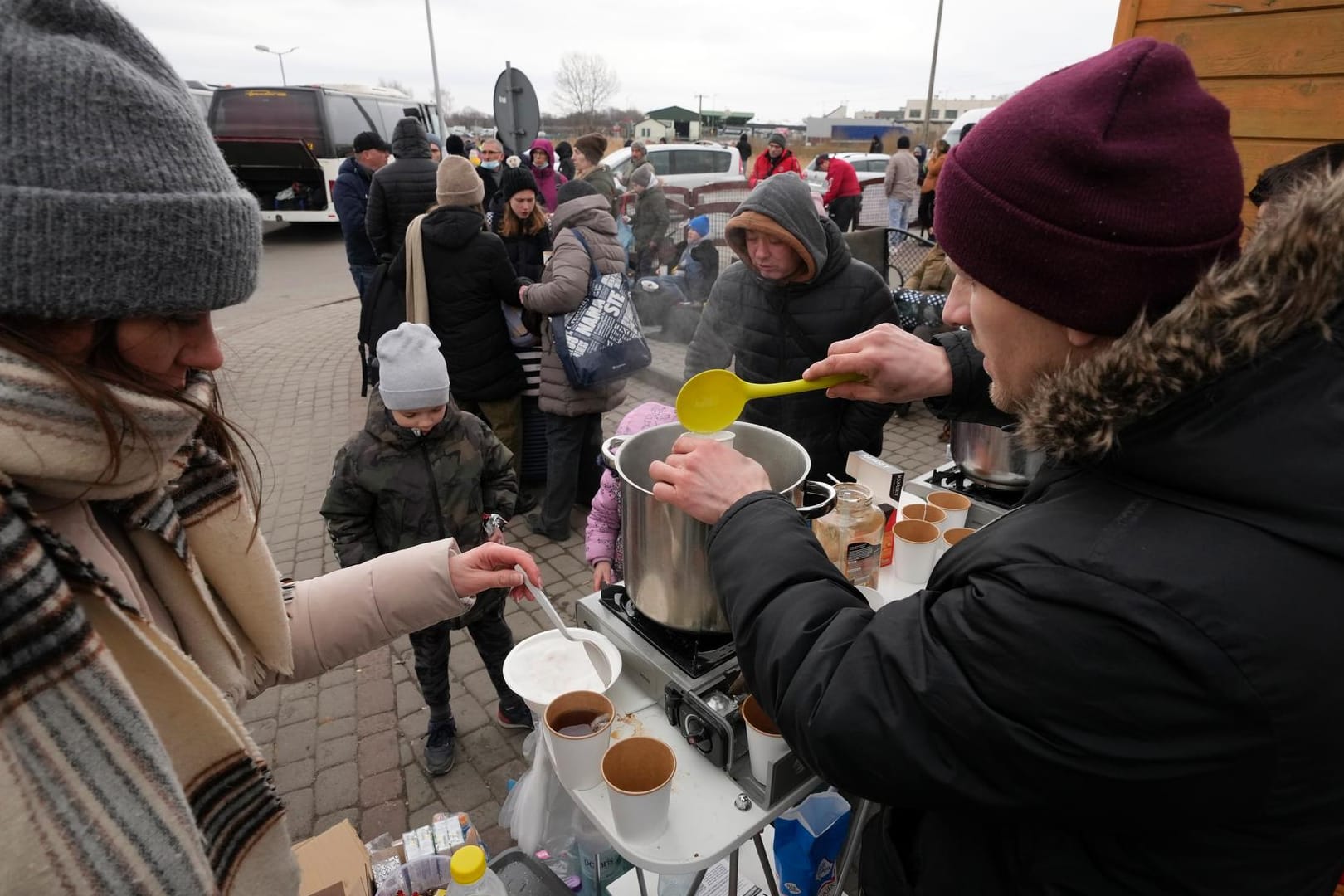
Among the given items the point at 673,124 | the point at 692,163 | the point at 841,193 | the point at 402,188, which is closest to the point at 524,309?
the point at 402,188

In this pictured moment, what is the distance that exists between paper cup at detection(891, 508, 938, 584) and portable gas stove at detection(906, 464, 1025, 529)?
0.42 metres

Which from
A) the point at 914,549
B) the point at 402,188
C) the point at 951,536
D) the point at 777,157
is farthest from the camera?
the point at 777,157

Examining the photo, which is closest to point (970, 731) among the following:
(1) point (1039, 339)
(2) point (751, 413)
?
(1) point (1039, 339)

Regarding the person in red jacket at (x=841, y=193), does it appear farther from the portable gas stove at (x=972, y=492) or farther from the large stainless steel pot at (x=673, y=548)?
the large stainless steel pot at (x=673, y=548)

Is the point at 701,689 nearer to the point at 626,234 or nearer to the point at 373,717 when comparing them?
the point at 373,717

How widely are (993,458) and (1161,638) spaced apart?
77.4 inches

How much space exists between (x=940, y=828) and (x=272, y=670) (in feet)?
4.09

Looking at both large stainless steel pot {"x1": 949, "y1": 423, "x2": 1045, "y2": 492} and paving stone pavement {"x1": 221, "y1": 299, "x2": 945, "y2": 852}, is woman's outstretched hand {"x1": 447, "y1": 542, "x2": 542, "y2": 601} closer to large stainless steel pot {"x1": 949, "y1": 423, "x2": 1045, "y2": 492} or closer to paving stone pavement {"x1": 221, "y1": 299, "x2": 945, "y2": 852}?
paving stone pavement {"x1": 221, "y1": 299, "x2": 945, "y2": 852}

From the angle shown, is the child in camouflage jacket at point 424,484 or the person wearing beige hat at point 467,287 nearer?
the child in camouflage jacket at point 424,484

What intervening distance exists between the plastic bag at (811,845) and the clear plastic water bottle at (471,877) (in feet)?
2.63

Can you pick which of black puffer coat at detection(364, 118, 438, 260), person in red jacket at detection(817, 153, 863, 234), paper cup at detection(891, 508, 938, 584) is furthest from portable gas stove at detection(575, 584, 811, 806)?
person in red jacket at detection(817, 153, 863, 234)

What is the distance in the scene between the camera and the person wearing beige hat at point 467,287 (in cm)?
419

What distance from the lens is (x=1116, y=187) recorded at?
2.96 feet

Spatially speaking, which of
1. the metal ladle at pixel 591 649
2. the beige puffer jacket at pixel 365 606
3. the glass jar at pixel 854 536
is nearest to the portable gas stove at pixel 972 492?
the glass jar at pixel 854 536
